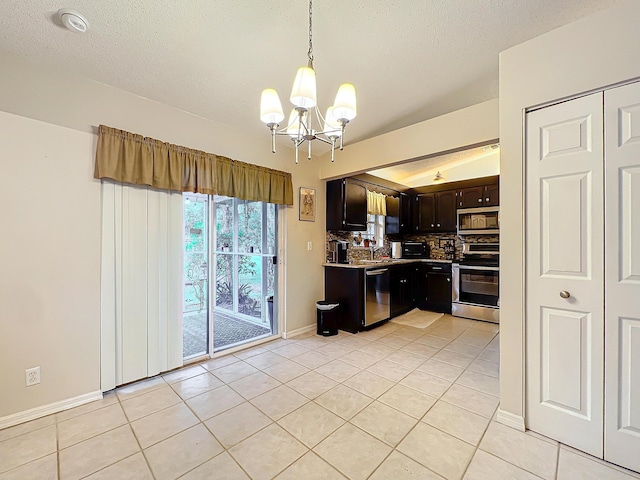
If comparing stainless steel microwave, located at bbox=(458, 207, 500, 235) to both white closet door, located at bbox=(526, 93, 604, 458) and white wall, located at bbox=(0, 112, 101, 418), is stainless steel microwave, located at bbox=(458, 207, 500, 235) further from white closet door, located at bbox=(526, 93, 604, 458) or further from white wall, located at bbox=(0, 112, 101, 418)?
white wall, located at bbox=(0, 112, 101, 418)

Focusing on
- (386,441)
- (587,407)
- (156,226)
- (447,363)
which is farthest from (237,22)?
(447,363)

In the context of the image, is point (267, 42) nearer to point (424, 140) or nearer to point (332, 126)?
point (332, 126)

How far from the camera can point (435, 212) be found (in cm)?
538

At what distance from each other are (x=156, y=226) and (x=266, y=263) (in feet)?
5.60

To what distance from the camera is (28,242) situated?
1.96 m

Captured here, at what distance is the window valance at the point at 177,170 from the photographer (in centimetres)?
227

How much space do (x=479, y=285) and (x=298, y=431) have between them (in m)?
3.89

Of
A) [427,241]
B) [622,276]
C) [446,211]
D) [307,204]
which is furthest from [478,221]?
[622,276]

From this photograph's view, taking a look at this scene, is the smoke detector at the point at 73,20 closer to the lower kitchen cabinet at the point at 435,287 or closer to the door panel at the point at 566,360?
the door panel at the point at 566,360

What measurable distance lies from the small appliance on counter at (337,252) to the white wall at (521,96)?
2505 millimetres

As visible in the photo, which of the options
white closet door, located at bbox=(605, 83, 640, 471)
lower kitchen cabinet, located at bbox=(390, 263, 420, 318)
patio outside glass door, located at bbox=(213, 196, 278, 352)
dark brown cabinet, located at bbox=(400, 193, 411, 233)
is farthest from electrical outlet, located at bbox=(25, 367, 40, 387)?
dark brown cabinet, located at bbox=(400, 193, 411, 233)

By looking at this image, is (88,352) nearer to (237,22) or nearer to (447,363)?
(237,22)

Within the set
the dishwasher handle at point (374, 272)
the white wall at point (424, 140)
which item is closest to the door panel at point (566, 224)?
the white wall at point (424, 140)

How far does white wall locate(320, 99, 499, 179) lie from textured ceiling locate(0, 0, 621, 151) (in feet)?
1.30
